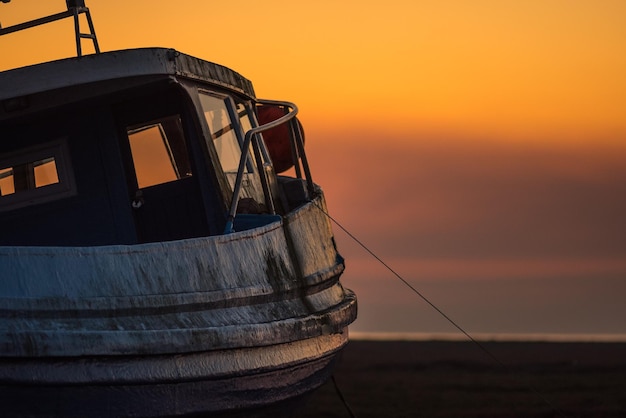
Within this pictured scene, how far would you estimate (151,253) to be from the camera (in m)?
10.7

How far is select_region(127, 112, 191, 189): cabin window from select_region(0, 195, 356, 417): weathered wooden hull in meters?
1.71

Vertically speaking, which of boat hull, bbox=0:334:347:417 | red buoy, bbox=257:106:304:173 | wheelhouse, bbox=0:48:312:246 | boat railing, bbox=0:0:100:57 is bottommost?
boat hull, bbox=0:334:347:417

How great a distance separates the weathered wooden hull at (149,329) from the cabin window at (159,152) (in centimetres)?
171

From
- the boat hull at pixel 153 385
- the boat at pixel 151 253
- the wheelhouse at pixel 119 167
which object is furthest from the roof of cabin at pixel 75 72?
the boat hull at pixel 153 385

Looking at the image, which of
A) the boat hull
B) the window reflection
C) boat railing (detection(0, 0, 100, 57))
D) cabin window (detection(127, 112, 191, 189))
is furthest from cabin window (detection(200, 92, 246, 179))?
the boat hull

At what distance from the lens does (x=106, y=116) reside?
1331 cm

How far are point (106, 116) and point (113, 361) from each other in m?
3.74

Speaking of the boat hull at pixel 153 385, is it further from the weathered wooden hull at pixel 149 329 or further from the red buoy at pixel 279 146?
the red buoy at pixel 279 146

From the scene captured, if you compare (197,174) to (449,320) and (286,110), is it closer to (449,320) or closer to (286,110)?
(449,320)

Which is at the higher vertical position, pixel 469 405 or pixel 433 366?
pixel 469 405

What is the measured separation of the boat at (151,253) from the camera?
1012 centimetres

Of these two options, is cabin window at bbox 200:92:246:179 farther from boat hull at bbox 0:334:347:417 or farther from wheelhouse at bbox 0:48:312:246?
boat hull at bbox 0:334:347:417

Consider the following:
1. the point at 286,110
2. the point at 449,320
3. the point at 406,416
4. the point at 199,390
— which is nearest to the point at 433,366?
the point at 406,416

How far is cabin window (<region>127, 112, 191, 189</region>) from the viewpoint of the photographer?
13427mm
